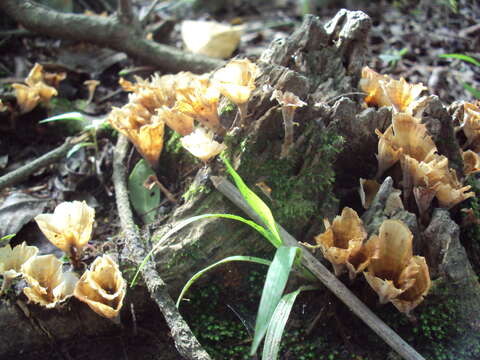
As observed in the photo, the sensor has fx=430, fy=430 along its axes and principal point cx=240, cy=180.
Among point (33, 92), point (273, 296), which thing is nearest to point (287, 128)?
point (273, 296)

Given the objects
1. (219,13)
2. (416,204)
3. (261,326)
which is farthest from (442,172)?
(219,13)

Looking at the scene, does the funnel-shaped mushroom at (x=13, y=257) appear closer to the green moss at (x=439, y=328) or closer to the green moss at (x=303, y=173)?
the green moss at (x=303, y=173)

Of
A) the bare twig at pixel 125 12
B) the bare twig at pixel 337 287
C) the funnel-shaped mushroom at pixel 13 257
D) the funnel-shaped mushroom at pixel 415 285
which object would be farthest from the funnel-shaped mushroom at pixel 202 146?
A: the bare twig at pixel 125 12

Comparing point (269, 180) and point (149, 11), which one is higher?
point (149, 11)

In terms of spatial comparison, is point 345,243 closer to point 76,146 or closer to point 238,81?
point 238,81

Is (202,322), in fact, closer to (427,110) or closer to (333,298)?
(333,298)

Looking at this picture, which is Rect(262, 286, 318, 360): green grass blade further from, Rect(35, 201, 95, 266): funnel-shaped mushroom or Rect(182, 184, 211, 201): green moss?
Rect(35, 201, 95, 266): funnel-shaped mushroom
